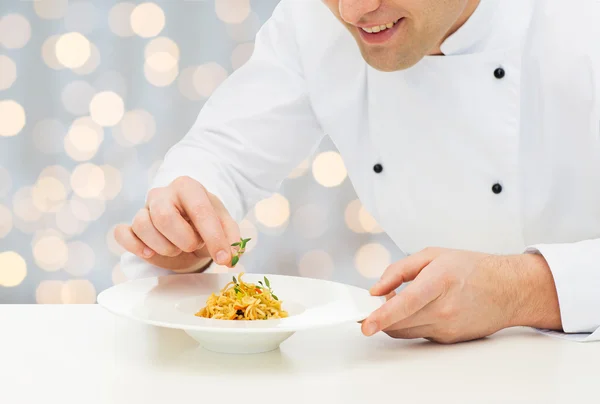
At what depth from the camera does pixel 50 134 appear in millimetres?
3041

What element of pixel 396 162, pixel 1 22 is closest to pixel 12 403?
pixel 396 162

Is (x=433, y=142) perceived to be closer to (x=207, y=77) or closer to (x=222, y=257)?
(x=222, y=257)

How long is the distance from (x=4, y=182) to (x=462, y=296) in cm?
251

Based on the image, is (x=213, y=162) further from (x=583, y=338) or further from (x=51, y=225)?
(x=51, y=225)

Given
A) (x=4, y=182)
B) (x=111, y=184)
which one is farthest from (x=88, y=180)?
(x=4, y=182)

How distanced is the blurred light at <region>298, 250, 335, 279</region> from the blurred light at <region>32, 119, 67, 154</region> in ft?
3.83

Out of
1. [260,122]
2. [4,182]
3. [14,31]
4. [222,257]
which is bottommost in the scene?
[222,257]

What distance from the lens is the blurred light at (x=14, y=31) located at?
3033mm

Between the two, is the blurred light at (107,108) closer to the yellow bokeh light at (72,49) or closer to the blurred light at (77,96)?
the blurred light at (77,96)

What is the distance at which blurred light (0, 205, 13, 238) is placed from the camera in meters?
3.07

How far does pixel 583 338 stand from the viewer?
3.64 feet

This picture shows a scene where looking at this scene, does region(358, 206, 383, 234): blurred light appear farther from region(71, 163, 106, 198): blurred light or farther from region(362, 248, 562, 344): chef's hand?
region(362, 248, 562, 344): chef's hand

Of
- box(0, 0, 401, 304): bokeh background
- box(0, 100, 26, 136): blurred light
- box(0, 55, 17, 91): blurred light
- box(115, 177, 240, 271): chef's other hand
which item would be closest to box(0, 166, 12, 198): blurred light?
box(0, 0, 401, 304): bokeh background

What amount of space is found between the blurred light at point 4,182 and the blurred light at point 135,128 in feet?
1.62
